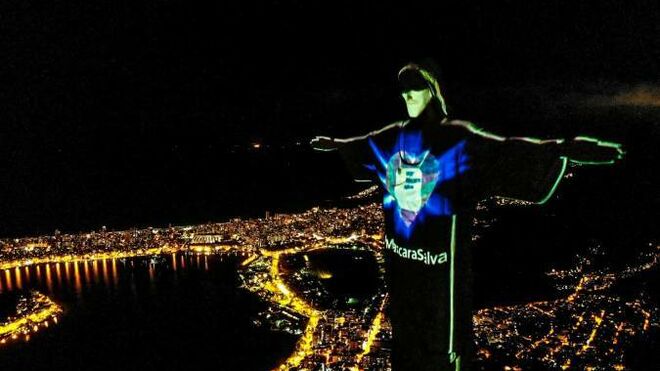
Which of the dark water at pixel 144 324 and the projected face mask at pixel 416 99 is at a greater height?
the projected face mask at pixel 416 99

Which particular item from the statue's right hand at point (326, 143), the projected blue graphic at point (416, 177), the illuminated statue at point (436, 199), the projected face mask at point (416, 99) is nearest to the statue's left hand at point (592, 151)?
the illuminated statue at point (436, 199)

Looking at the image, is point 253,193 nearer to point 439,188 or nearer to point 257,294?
point 257,294

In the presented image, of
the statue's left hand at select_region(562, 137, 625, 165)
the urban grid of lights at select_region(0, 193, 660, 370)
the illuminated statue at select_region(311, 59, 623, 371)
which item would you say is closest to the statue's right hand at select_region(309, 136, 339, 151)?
the illuminated statue at select_region(311, 59, 623, 371)

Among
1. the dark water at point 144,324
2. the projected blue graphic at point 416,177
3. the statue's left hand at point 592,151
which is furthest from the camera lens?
the dark water at point 144,324

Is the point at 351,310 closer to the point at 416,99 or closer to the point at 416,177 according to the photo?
the point at 416,177

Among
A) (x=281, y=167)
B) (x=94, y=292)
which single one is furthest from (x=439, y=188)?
(x=281, y=167)

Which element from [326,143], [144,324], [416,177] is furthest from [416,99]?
[144,324]

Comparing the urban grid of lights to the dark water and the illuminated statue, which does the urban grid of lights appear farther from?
the illuminated statue

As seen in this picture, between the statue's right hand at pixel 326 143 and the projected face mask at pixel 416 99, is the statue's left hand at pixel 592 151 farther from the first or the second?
the statue's right hand at pixel 326 143

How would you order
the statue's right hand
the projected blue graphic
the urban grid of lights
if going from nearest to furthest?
the projected blue graphic
the statue's right hand
the urban grid of lights
